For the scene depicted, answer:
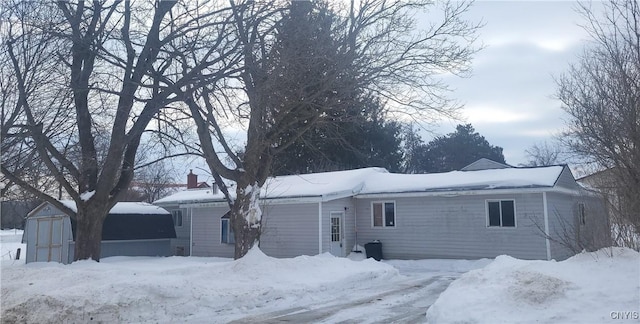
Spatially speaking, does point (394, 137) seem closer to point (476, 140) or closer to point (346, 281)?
point (476, 140)

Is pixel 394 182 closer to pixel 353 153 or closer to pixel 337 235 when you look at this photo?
pixel 337 235

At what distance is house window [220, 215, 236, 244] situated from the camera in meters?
26.2

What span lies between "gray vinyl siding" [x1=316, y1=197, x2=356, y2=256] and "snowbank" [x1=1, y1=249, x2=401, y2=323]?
7.43m

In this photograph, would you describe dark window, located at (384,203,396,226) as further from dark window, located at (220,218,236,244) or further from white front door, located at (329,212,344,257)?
dark window, located at (220,218,236,244)

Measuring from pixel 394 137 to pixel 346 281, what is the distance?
84.2 feet

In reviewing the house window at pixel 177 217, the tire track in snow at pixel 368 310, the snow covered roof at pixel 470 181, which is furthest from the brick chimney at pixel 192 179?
the tire track in snow at pixel 368 310

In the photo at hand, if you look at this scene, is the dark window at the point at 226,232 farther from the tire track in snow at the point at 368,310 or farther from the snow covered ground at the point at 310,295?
the tire track in snow at the point at 368,310

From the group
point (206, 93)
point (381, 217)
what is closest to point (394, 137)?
point (381, 217)

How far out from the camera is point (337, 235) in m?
23.7

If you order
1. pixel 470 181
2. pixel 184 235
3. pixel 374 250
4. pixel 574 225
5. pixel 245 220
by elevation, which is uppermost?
pixel 470 181

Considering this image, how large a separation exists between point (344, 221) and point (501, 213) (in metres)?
6.88

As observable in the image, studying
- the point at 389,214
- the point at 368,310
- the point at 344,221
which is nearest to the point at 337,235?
the point at 344,221

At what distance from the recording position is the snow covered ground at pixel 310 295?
8156 mm

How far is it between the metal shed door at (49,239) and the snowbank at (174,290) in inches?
462
